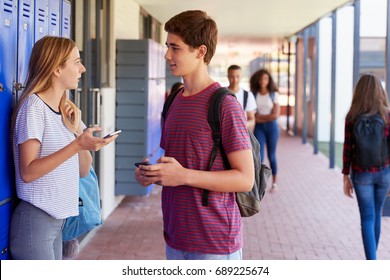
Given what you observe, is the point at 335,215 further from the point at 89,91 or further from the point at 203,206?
the point at 203,206

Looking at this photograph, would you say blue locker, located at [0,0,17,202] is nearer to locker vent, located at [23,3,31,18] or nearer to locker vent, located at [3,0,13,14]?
locker vent, located at [3,0,13,14]

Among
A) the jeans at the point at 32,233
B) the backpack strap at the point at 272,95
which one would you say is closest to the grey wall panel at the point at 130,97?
the backpack strap at the point at 272,95

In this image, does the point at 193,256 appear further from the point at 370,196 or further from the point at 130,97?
the point at 130,97

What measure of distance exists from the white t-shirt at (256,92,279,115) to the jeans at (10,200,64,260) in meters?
6.51

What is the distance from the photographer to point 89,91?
6.41m

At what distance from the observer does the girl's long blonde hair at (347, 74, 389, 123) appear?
16.1 ft

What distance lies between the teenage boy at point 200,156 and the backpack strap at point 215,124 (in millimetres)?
13

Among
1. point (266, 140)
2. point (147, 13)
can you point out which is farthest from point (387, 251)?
point (147, 13)

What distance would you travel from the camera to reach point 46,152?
2760 mm

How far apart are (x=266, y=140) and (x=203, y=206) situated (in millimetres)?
6915

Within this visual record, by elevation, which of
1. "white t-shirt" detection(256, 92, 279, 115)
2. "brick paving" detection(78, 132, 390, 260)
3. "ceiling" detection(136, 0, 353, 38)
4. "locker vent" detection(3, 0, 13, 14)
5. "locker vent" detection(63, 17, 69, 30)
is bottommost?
"brick paving" detection(78, 132, 390, 260)

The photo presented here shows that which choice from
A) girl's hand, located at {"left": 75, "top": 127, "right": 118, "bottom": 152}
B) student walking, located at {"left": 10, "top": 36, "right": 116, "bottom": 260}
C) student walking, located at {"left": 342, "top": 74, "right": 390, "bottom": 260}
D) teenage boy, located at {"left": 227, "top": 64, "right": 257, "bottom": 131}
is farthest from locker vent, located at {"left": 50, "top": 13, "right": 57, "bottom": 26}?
teenage boy, located at {"left": 227, "top": 64, "right": 257, "bottom": 131}

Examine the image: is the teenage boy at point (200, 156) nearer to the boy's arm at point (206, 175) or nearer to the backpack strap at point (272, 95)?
the boy's arm at point (206, 175)

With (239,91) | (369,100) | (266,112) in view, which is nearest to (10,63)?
(369,100)
